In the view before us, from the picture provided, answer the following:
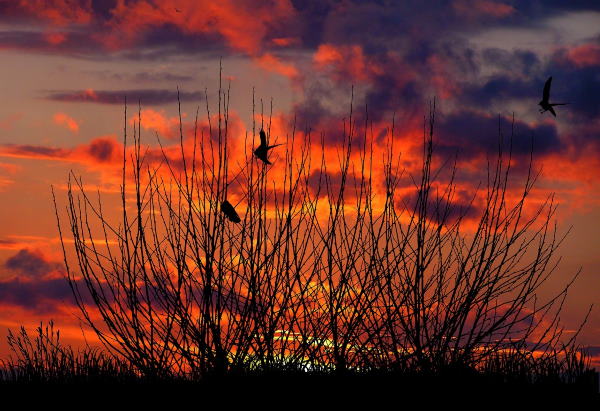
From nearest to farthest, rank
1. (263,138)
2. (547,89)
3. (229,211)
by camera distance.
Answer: (229,211) → (263,138) → (547,89)

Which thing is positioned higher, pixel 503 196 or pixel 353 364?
pixel 503 196

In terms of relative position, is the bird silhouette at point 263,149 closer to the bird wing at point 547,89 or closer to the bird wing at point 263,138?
the bird wing at point 263,138

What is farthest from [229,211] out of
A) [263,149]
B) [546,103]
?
[546,103]

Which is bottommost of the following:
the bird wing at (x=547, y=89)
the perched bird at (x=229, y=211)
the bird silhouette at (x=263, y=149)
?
the perched bird at (x=229, y=211)

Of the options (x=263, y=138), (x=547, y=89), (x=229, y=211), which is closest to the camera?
(x=229, y=211)

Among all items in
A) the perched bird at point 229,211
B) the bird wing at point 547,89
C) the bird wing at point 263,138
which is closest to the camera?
the perched bird at point 229,211

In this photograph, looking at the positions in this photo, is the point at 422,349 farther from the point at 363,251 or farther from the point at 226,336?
the point at 226,336

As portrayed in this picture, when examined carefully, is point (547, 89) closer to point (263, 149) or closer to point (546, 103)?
point (546, 103)

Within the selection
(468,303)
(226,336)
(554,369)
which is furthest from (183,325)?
(554,369)

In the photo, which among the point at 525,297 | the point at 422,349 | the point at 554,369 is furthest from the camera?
the point at 554,369

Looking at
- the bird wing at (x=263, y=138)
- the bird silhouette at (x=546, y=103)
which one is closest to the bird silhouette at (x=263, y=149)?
the bird wing at (x=263, y=138)

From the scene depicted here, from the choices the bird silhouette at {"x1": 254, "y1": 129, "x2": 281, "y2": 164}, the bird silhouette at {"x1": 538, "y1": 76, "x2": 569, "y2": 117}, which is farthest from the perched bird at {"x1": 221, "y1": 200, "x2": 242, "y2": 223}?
the bird silhouette at {"x1": 538, "y1": 76, "x2": 569, "y2": 117}

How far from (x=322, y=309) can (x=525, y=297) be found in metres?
2.36

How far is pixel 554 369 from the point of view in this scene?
9055 mm
